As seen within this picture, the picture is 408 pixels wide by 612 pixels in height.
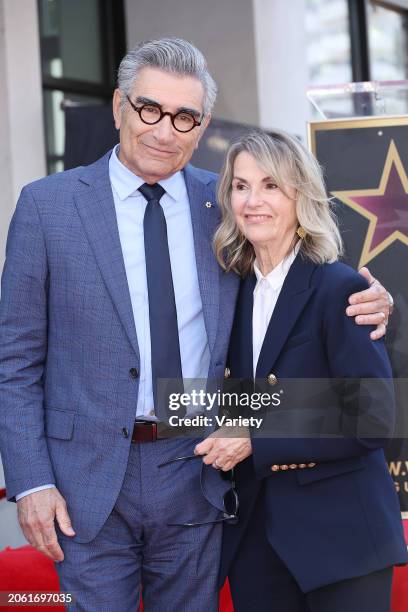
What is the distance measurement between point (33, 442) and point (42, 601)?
0.38m

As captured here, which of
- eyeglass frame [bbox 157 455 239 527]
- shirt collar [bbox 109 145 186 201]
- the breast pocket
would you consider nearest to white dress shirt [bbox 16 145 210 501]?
shirt collar [bbox 109 145 186 201]

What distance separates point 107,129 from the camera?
3924mm

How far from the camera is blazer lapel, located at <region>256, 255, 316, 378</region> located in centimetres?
188

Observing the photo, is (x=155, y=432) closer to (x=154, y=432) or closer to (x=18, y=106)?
(x=154, y=432)

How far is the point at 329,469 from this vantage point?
187 centimetres

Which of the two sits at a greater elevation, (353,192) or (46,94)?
(46,94)

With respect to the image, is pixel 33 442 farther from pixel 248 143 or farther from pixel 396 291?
pixel 396 291

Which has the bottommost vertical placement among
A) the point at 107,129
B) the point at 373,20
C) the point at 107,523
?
the point at 107,523

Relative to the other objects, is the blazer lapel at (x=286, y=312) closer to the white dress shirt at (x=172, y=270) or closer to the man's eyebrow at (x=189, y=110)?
the white dress shirt at (x=172, y=270)

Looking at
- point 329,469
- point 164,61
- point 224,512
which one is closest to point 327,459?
point 329,469

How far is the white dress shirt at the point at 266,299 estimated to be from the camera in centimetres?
196

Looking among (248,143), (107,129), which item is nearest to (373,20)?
(107,129)

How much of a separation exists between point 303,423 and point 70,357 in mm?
533

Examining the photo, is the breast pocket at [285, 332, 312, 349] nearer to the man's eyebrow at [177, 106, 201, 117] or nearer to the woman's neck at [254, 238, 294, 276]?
the woman's neck at [254, 238, 294, 276]
